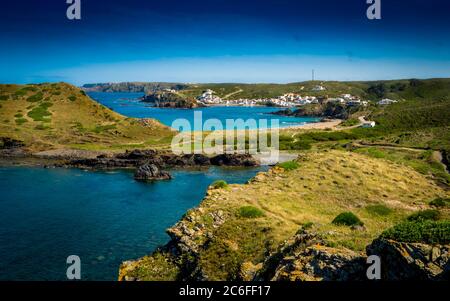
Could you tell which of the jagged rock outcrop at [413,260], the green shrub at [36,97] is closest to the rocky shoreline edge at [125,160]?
the green shrub at [36,97]

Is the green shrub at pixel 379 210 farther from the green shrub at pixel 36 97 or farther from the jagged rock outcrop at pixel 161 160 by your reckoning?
the green shrub at pixel 36 97

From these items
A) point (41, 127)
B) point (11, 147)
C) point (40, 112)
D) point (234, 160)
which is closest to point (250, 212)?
point (234, 160)

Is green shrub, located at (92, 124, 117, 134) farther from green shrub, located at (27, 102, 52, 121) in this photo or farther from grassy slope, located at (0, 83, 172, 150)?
green shrub, located at (27, 102, 52, 121)

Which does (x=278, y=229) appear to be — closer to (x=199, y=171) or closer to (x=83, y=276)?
(x=83, y=276)

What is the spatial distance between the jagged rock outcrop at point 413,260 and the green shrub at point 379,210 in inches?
587

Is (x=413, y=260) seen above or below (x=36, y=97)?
below

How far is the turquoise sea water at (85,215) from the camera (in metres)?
33.4

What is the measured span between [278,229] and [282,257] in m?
4.71

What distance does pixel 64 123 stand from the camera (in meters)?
115

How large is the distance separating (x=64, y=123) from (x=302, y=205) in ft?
340

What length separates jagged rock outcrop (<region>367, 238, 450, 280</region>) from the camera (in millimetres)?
9602

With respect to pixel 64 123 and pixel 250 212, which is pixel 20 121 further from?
pixel 250 212

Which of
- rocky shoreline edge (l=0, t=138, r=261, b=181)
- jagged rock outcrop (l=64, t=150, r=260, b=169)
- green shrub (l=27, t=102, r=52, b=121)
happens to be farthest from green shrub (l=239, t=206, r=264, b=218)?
green shrub (l=27, t=102, r=52, b=121)

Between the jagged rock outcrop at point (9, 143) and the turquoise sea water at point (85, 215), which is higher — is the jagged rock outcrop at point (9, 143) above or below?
above
